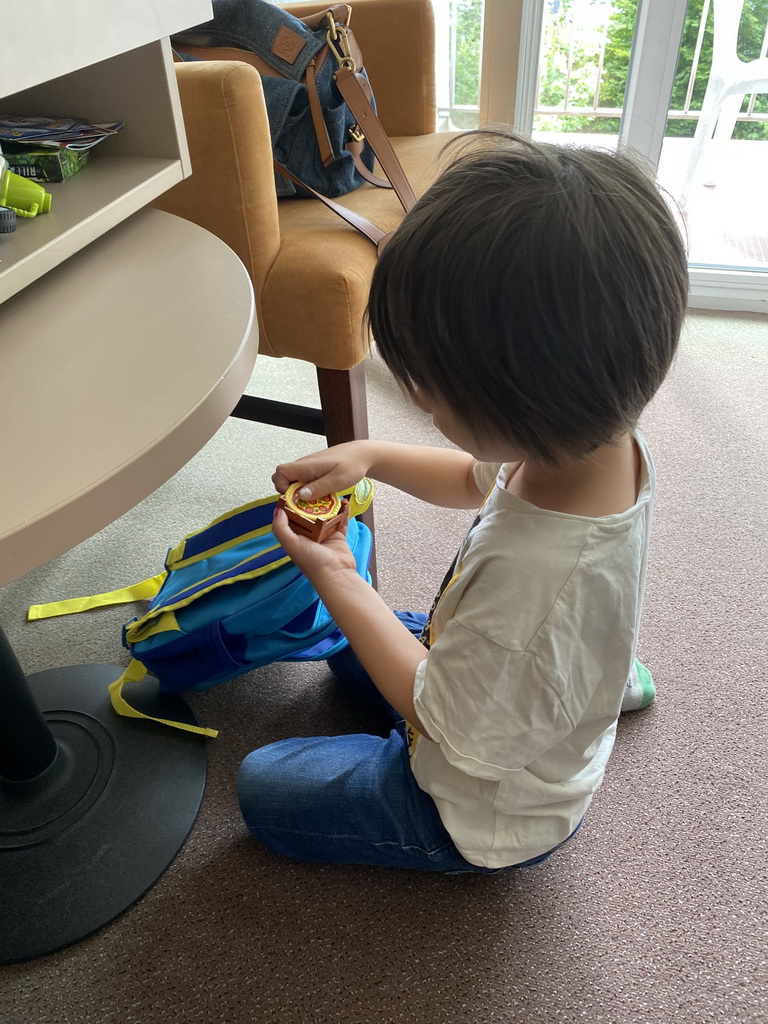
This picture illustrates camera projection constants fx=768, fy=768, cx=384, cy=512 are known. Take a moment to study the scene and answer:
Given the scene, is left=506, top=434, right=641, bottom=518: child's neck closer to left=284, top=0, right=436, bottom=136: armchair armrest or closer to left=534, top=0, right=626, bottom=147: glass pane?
left=284, top=0, right=436, bottom=136: armchair armrest

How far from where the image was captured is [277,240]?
1080mm

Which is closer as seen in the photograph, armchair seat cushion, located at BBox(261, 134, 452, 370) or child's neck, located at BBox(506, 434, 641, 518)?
child's neck, located at BBox(506, 434, 641, 518)

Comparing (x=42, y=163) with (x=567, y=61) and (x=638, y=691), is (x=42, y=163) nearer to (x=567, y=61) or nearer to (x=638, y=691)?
(x=638, y=691)

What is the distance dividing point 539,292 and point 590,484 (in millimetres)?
193

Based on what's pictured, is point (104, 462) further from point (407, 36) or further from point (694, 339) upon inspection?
point (694, 339)

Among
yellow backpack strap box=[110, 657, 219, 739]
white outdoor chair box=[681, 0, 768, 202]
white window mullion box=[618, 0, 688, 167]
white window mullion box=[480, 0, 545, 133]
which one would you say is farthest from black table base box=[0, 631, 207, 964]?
white outdoor chair box=[681, 0, 768, 202]

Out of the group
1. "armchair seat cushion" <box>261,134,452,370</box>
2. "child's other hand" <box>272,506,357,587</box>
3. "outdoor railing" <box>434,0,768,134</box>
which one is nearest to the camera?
"child's other hand" <box>272,506,357,587</box>

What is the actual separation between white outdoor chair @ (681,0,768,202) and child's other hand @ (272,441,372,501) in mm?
1766

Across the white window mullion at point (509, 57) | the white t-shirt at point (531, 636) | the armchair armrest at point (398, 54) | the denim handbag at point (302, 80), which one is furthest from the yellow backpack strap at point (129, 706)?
the white window mullion at point (509, 57)

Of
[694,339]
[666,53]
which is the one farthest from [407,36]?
[694,339]

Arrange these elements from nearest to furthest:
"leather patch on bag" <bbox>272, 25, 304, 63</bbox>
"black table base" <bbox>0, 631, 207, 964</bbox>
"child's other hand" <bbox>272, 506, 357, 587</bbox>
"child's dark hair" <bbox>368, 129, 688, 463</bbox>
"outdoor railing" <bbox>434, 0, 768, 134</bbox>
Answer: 1. "child's dark hair" <bbox>368, 129, 688, 463</bbox>
2. "child's other hand" <bbox>272, 506, 357, 587</bbox>
3. "black table base" <bbox>0, 631, 207, 964</bbox>
4. "leather patch on bag" <bbox>272, 25, 304, 63</bbox>
5. "outdoor railing" <bbox>434, 0, 768, 134</bbox>

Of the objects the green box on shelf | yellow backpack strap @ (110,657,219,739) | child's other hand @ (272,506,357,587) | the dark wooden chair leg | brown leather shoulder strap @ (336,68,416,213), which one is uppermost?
the green box on shelf

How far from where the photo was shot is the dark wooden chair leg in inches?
43.5

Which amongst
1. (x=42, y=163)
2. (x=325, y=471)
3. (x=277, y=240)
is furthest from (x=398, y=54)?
(x=325, y=471)
